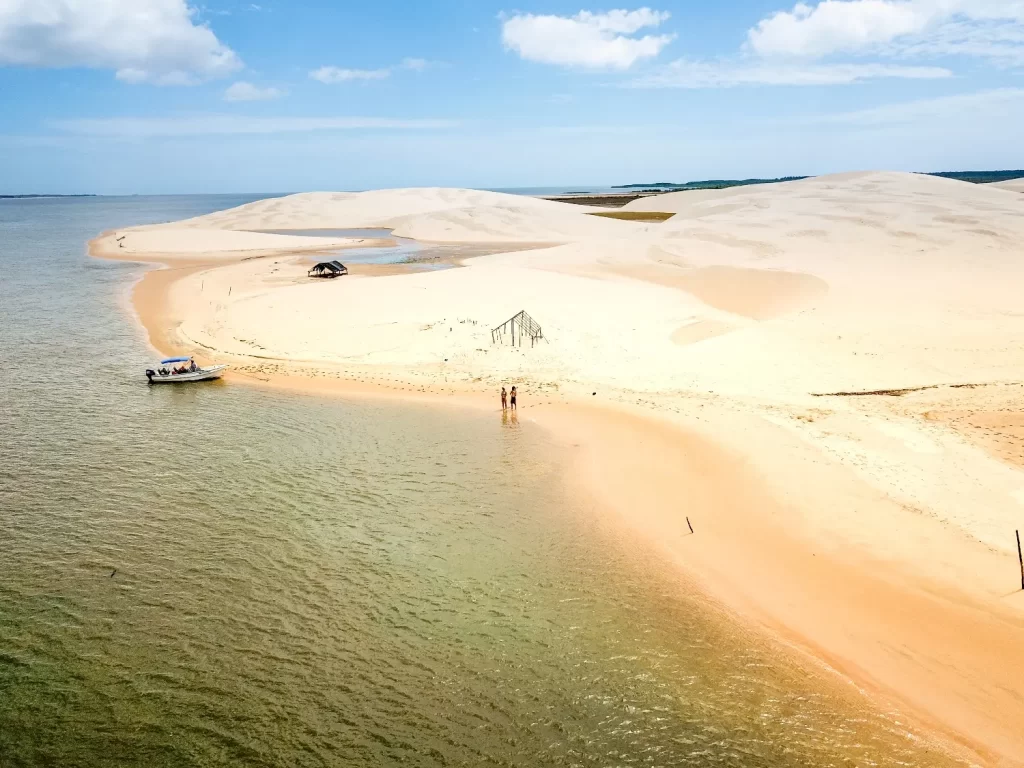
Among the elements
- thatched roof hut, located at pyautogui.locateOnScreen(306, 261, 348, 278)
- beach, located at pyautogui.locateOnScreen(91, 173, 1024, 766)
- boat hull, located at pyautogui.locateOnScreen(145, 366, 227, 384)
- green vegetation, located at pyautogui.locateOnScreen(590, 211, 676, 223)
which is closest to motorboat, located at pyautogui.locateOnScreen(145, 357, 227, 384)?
boat hull, located at pyautogui.locateOnScreen(145, 366, 227, 384)

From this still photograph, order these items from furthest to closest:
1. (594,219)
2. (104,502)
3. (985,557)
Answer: (594,219)
(104,502)
(985,557)

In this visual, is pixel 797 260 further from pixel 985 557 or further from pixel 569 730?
pixel 569 730

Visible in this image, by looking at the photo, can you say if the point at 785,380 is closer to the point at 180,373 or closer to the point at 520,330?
the point at 520,330

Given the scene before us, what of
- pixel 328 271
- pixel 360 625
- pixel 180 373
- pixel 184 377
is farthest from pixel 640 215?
pixel 360 625

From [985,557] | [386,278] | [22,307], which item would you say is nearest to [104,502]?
[985,557]

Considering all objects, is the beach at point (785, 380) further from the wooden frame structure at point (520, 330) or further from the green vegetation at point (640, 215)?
the green vegetation at point (640, 215)

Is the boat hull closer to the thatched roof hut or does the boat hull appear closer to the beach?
the beach
